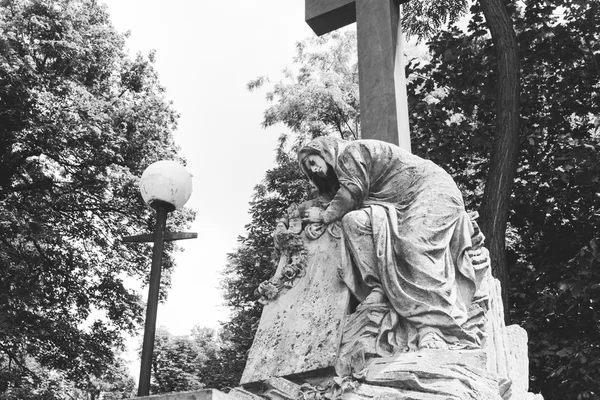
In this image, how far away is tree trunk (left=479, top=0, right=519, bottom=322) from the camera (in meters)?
8.28

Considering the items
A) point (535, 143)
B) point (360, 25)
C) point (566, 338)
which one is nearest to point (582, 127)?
point (535, 143)

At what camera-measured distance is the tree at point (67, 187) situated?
51.9 feet

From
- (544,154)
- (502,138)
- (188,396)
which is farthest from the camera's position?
(544,154)

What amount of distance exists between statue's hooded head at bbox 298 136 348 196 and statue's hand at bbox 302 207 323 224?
199mm

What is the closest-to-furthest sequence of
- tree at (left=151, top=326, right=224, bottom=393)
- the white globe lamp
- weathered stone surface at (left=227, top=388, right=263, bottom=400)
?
weathered stone surface at (left=227, top=388, right=263, bottom=400)
the white globe lamp
tree at (left=151, top=326, right=224, bottom=393)

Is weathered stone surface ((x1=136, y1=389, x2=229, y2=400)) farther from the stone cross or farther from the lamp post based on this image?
the stone cross

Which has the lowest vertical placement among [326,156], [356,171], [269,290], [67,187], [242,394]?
[242,394]

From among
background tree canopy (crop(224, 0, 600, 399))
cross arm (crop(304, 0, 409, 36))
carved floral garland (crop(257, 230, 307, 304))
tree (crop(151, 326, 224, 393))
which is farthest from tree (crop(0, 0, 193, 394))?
carved floral garland (crop(257, 230, 307, 304))

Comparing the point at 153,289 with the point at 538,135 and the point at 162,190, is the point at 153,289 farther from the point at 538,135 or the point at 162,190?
the point at 538,135

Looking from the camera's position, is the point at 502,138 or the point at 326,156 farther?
the point at 502,138

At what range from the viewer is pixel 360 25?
22.8ft

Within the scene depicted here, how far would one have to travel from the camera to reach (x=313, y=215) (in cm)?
515

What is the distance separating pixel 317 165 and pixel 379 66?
1.70 metres

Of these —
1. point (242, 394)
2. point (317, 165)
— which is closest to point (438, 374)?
point (242, 394)
